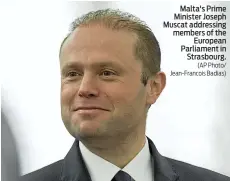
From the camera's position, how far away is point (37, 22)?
89cm

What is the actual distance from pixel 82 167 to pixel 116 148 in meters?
0.08

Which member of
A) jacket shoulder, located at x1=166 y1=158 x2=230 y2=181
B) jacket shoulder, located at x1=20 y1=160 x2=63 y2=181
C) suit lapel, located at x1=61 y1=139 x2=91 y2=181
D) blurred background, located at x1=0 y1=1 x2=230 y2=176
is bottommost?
jacket shoulder, located at x1=166 y1=158 x2=230 y2=181

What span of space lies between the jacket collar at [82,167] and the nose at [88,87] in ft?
0.35

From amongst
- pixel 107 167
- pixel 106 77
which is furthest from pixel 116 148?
pixel 106 77

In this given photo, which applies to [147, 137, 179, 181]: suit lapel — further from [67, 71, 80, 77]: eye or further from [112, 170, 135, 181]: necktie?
[67, 71, 80, 77]: eye

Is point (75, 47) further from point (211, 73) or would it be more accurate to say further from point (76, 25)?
point (211, 73)

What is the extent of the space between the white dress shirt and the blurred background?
7cm

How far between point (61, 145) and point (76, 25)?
0.26 meters

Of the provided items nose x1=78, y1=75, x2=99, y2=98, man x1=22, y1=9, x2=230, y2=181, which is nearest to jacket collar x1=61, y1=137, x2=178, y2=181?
man x1=22, y1=9, x2=230, y2=181

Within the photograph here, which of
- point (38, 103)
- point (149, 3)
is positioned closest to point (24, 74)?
point (38, 103)

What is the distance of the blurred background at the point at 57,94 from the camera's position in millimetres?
874

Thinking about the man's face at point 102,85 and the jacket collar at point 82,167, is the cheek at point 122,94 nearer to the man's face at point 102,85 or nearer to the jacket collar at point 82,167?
the man's face at point 102,85

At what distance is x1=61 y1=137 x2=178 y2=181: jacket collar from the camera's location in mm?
779

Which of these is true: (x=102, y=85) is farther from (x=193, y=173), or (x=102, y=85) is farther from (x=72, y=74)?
(x=193, y=173)
